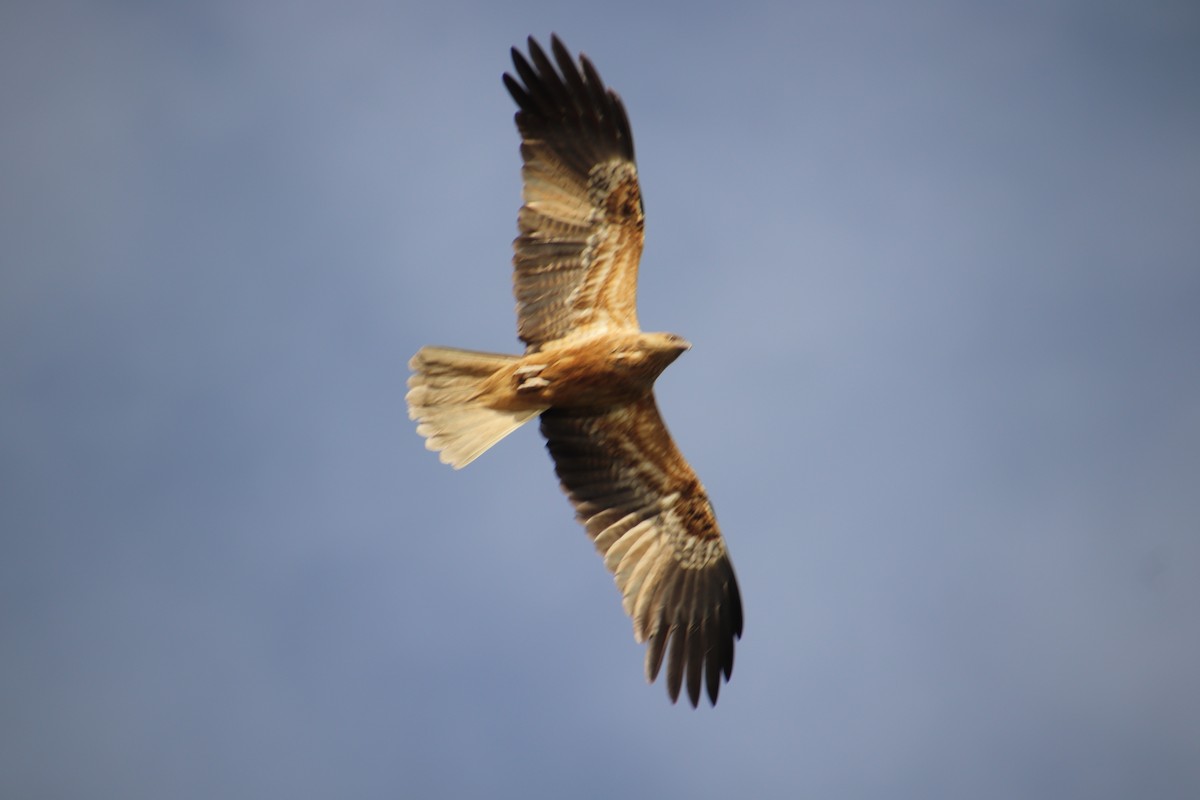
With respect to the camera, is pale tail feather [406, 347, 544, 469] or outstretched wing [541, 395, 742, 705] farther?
outstretched wing [541, 395, 742, 705]

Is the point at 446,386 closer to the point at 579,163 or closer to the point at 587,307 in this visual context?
the point at 587,307

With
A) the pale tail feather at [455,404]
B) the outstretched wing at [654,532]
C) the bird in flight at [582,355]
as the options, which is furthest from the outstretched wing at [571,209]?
the outstretched wing at [654,532]

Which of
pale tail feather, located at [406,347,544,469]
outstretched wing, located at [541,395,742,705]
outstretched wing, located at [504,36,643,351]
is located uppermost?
outstretched wing, located at [504,36,643,351]

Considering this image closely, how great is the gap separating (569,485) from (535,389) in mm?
940

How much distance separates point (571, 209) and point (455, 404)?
5.09 feet

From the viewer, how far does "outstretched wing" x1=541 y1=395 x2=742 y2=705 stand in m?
9.22

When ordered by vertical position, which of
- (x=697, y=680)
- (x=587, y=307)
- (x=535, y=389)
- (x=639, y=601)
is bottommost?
(x=697, y=680)

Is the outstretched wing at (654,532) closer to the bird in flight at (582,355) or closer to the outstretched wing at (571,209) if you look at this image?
the bird in flight at (582,355)

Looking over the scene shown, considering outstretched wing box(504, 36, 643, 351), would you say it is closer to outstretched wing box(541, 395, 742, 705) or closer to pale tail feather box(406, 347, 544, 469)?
pale tail feather box(406, 347, 544, 469)

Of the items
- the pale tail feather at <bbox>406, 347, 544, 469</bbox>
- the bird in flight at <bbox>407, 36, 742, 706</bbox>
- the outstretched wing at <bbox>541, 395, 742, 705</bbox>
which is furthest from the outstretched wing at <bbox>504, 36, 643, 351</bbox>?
the outstretched wing at <bbox>541, 395, 742, 705</bbox>

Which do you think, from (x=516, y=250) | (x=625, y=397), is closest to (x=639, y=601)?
(x=625, y=397)

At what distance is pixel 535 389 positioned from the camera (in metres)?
8.85

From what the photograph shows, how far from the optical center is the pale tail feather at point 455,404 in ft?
29.0

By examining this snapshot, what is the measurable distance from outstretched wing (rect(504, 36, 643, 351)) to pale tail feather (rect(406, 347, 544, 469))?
45 centimetres
